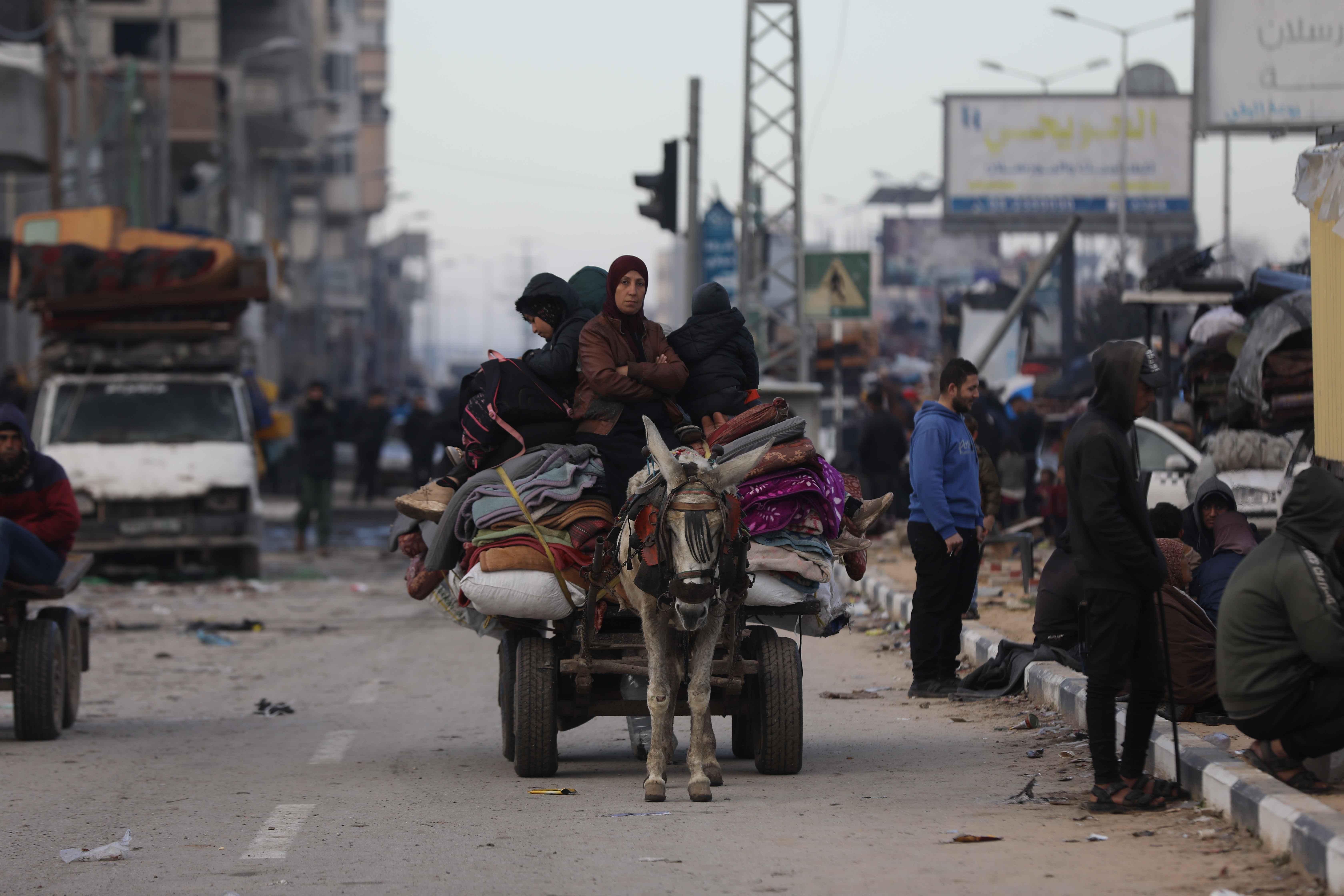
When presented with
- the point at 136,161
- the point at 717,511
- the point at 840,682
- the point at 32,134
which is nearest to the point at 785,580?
the point at 717,511

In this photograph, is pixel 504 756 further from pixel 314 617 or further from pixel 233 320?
pixel 233 320

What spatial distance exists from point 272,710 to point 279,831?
14.5 ft

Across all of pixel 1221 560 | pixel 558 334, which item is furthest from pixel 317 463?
pixel 1221 560

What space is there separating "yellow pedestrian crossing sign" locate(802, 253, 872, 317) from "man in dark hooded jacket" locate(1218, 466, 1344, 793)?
19102 mm

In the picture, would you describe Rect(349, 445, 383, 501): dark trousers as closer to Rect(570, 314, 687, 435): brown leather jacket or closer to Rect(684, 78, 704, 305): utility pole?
Rect(684, 78, 704, 305): utility pole

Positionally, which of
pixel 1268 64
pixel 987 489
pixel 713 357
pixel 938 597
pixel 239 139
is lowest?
pixel 938 597

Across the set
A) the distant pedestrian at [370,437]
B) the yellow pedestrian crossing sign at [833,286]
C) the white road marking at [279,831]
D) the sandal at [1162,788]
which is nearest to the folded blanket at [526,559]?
the white road marking at [279,831]

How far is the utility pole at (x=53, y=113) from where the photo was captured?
37.7 meters

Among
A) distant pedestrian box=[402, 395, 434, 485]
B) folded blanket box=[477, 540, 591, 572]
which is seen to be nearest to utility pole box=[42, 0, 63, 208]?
distant pedestrian box=[402, 395, 434, 485]

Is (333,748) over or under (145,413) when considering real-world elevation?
under

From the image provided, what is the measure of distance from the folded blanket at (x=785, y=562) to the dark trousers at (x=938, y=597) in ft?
7.80

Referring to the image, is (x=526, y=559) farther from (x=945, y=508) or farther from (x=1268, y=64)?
(x=1268, y=64)

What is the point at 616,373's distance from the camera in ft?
26.9

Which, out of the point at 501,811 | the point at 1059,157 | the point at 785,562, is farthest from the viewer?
the point at 1059,157
